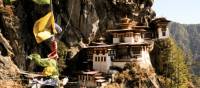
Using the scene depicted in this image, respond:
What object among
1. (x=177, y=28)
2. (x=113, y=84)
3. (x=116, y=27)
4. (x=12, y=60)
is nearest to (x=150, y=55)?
(x=116, y=27)

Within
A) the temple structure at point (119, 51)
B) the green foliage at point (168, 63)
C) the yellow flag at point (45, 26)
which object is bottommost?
the green foliage at point (168, 63)

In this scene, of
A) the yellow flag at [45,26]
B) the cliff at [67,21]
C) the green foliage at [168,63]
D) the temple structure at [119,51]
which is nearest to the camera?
the yellow flag at [45,26]

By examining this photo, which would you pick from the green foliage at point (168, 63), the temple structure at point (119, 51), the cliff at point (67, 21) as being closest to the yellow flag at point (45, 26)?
the temple structure at point (119, 51)

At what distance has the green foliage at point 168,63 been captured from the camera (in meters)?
42.7

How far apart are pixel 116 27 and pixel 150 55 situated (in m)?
5.60

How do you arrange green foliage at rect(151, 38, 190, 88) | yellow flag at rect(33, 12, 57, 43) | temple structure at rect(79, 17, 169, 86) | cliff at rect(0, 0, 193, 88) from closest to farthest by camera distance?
yellow flag at rect(33, 12, 57, 43) < temple structure at rect(79, 17, 169, 86) < cliff at rect(0, 0, 193, 88) < green foliage at rect(151, 38, 190, 88)

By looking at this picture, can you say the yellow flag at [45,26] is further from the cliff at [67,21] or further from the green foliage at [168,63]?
the green foliage at [168,63]

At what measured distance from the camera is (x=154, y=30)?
41.6 metres

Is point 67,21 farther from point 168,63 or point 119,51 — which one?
point 168,63

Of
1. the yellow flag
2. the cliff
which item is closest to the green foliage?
the cliff

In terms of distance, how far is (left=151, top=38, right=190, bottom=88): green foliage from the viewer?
1679 inches

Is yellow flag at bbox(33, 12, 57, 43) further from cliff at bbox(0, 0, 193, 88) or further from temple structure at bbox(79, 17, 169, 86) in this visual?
cliff at bbox(0, 0, 193, 88)

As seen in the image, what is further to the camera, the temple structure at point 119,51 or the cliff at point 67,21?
the cliff at point 67,21

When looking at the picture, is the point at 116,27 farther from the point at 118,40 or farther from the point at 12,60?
the point at 12,60
